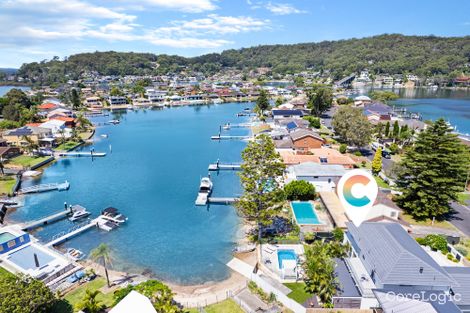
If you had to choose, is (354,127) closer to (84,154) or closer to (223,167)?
(223,167)

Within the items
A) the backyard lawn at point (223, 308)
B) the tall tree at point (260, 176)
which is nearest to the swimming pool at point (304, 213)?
the tall tree at point (260, 176)

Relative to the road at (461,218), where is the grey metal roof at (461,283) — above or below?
above

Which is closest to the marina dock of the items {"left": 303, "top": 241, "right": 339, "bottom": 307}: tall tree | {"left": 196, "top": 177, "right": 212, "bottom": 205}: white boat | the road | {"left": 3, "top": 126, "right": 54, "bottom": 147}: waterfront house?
{"left": 3, "top": 126, "right": 54, "bottom": 147}: waterfront house

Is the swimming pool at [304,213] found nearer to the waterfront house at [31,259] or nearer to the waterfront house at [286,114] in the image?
the waterfront house at [31,259]

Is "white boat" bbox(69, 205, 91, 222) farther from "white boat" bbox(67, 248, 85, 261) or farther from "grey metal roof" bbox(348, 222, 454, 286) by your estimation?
"grey metal roof" bbox(348, 222, 454, 286)

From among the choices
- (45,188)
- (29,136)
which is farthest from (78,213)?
(29,136)

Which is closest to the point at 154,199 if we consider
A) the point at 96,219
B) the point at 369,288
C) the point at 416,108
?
the point at 96,219
